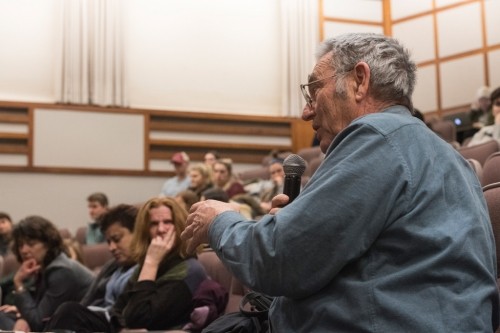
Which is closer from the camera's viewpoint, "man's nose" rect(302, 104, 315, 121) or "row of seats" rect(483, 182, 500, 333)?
"man's nose" rect(302, 104, 315, 121)

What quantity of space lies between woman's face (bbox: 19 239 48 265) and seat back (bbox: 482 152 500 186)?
1744 mm

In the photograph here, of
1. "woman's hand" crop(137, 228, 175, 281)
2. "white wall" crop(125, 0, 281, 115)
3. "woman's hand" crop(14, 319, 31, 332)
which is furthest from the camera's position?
"white wall" crop(125, 0, 281, 115)

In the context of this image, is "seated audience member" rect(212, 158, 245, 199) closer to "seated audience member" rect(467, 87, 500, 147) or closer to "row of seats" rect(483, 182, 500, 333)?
"seated audience member" rect(467, 87, 500, 147)

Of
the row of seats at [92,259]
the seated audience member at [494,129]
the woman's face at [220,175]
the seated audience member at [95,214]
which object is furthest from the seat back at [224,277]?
the woman's face at [220,175]

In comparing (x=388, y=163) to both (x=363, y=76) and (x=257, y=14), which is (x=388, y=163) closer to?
(x=363, y=76)

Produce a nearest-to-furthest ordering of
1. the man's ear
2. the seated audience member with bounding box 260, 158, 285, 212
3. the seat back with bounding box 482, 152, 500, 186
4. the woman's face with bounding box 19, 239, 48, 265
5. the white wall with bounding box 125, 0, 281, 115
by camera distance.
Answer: the man's ear, the seat back with bounding box 482, 152, 500, 186, the woman's face with bounding box 19, 239, 48, 265, the seated audience member with bounding box 260, 158, 285, 212, the white wall with bounding box 125, 0, 281, 115

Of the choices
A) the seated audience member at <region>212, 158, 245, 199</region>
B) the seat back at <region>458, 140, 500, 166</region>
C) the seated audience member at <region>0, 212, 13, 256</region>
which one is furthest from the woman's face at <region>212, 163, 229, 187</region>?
the seat back at <region>458, 140, 500, 166</region>

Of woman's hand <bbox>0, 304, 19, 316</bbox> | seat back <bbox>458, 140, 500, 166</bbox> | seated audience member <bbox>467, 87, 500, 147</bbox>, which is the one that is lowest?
woman's hand <bbox>0, 304, 19, 316</bbox>

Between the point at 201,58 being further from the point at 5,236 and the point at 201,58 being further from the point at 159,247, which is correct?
the point at 159,247

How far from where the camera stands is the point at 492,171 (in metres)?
2.34

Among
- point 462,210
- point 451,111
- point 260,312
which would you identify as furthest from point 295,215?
point 451,111

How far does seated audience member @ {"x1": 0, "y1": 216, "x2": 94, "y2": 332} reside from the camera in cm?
312

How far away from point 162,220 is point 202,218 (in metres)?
1.41

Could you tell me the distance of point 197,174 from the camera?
5699 millimetres
